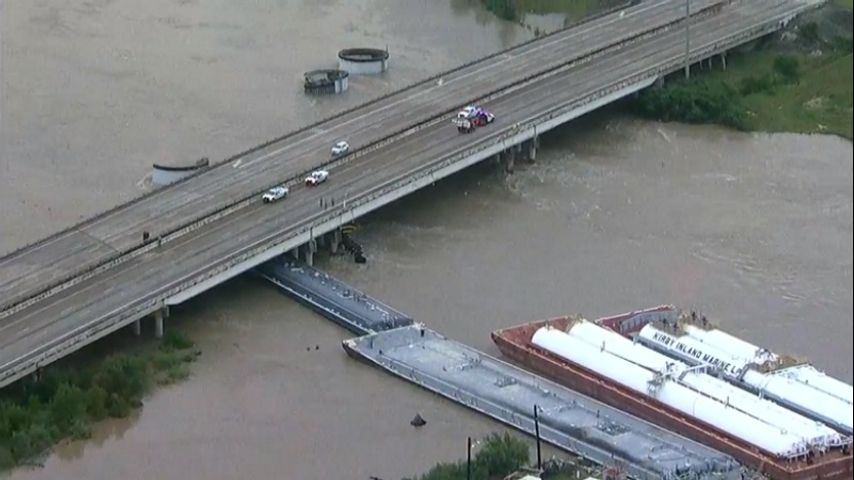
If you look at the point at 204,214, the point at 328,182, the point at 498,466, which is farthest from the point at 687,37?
the point at 498,466

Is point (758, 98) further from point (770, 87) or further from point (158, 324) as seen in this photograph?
point (158, 324)

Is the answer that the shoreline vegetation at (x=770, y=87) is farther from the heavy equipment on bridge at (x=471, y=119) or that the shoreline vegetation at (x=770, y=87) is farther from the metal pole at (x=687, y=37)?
the heavy equipment on bridge at (x=471, y=119)

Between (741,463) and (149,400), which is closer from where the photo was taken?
(741,463)

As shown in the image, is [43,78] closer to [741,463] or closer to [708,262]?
[708,262]

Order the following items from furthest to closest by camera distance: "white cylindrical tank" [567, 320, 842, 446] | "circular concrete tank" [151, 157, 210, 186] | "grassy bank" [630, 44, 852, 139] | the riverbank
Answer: the riverbank
"grassy bank" [630, 44, 852, 139]
"circular concrete tank" [151, 157, 210, 186]
"white cylindrical tank" [567, 320, 842, 446]

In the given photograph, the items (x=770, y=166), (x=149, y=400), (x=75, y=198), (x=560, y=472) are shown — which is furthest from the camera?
(x=770, y=166)

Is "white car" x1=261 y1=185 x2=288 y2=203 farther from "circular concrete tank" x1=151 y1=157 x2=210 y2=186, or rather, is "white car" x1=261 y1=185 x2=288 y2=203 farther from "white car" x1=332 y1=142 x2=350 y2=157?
"circular concrete tank" x1=151 y1=157 x2=210 y2=186

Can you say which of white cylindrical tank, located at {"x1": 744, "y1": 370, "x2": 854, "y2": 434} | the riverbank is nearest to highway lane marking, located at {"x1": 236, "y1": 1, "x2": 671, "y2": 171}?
the riverbank

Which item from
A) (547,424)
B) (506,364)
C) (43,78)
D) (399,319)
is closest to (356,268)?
(399,319)
